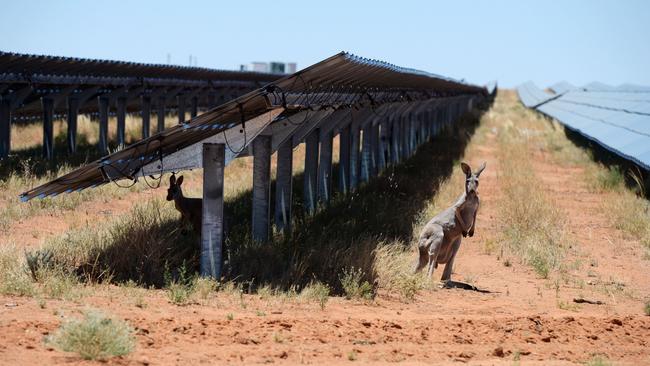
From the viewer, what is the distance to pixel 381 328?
8.48 meters

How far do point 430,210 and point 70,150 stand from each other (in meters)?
10.9

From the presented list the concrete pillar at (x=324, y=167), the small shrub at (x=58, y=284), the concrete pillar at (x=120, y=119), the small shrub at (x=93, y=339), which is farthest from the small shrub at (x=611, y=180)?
the small shrub at (x=93, y=339)

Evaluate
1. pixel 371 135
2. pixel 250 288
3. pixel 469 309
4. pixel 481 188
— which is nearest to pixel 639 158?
pixel 481 188

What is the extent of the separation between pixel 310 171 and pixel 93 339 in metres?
8.73

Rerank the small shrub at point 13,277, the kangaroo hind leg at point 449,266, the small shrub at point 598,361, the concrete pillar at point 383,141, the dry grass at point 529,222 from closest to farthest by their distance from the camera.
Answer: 1. the small shrub at point 598,361
2. the small shrub at point 13,277
3. the kangaroo hind leg at point 449,266
4. the dry grass at point 529,222
5. the concrete pillar at point 383,141

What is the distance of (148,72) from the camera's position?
1036 inches

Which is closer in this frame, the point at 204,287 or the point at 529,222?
the point at 204,287

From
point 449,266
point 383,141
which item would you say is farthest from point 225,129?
point 383,141

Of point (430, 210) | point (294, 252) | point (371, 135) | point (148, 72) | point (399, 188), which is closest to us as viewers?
point (294, 252)

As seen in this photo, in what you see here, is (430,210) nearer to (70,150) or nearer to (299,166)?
(299,166)

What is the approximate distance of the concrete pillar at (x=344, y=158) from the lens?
18538 mm

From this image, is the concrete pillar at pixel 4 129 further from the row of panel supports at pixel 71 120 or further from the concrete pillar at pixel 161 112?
the concrete pillar at pixel 161 112

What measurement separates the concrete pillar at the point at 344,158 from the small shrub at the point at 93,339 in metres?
11.3

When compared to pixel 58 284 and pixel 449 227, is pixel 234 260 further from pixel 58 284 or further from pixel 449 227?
pixel 449 227
